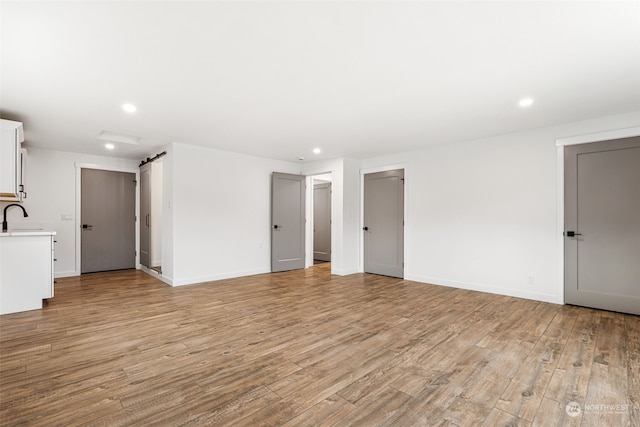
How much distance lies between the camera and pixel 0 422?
178cm

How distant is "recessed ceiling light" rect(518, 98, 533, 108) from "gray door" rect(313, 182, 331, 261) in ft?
18.2

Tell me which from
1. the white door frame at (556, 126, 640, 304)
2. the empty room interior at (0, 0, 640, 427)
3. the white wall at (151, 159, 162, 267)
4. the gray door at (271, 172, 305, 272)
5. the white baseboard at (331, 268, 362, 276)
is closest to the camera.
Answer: the empty room interior at (0, 0, 640, 427)

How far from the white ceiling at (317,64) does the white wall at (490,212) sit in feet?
1.53

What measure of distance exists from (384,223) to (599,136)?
3529 mm

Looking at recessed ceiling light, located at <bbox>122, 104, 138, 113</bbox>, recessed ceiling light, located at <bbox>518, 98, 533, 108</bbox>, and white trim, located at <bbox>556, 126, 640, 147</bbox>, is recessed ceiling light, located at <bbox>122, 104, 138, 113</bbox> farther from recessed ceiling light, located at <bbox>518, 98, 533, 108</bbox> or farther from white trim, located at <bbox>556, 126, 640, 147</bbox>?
white trim, located at <bbox>556, 126, 640, 147</bbox>

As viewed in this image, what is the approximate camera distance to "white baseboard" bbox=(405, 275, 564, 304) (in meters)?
4.34

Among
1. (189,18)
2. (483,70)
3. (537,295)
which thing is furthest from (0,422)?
(537,295)

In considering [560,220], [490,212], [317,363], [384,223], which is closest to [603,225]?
[560,220]

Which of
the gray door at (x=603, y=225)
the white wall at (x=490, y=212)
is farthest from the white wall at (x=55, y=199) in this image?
the gray door at (x=603, y=225)

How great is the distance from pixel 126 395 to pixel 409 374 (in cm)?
203

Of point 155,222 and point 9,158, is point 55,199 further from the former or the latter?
point 9,158

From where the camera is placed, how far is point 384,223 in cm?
633

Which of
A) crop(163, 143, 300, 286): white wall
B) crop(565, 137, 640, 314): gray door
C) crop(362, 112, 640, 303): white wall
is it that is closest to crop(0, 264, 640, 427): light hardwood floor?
crop(565, 137, 640, 314): gray door

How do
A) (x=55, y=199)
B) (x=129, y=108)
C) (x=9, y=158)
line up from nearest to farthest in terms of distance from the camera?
(x=129, y=108), (x=9, y=158), (x=55, y=199)
